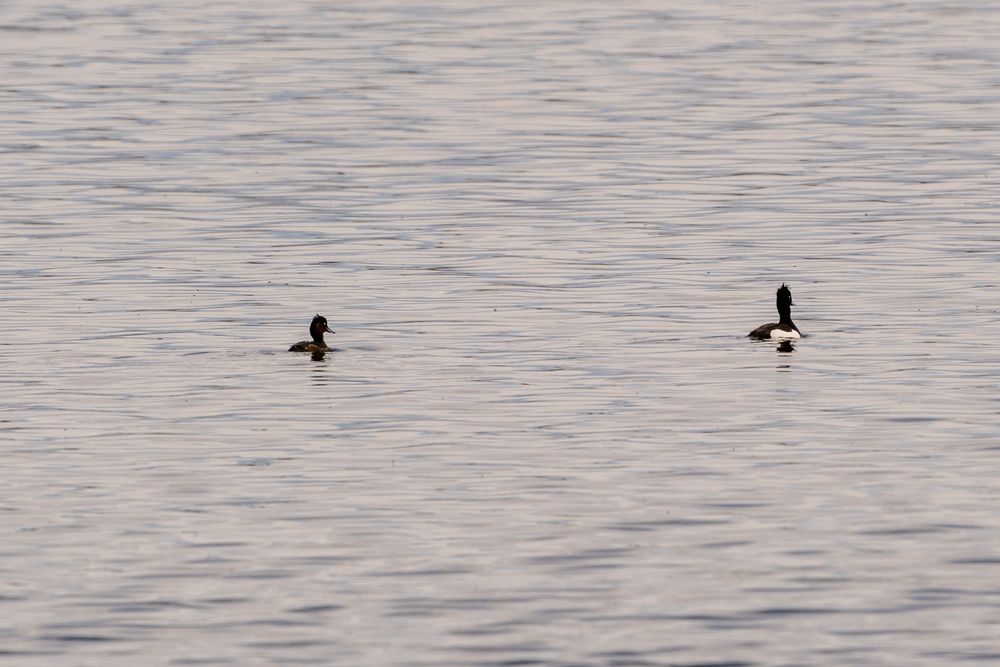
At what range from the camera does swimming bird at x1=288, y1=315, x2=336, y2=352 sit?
31.8m

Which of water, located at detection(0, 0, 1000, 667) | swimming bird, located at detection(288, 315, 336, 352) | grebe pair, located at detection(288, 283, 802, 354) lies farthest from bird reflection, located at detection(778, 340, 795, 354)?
swimming bird, located at detection(288, 315, 336, 352)

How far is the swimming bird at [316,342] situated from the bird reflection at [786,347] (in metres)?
6.41

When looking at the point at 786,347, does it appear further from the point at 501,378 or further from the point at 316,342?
the point at 316,342

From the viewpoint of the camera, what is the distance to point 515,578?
66.8 ft

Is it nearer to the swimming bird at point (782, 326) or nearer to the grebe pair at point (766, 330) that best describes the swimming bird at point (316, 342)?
the grebe pair at point (766, 330)

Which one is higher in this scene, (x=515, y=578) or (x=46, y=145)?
(x=46, y=145)

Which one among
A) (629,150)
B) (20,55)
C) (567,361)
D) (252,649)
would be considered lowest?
(252,649)

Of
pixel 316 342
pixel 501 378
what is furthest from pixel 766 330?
pixel 316 342

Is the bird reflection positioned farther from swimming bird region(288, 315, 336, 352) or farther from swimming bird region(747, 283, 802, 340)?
swimming bird region(288, 315, 336, 352)

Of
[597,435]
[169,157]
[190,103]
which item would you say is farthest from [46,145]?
[597,435]

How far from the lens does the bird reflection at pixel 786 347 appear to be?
107 ft

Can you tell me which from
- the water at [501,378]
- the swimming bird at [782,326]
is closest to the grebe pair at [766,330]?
the swimming bird at [782,326]

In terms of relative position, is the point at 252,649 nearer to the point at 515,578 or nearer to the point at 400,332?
the point at 515,578

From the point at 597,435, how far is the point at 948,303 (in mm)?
11610
